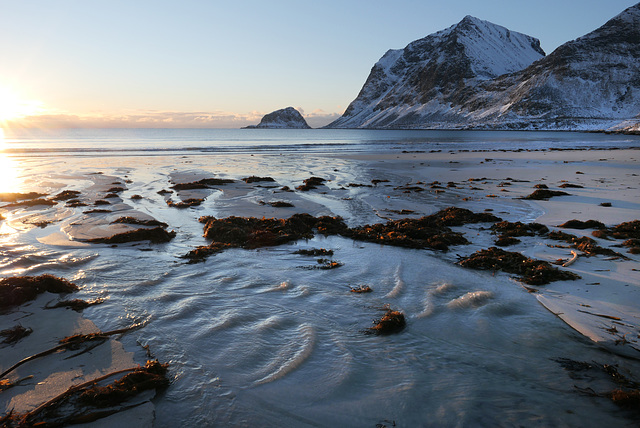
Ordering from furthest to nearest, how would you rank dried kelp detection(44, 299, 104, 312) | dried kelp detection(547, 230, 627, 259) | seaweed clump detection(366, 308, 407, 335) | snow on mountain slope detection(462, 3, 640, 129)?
snow on mountain slope detection(462, 3, 640, 129) → dried kelp detection(547, 230, 627, 259) → dried kelp detection(44, 299, 104, 312) → seaweed clump detection(366, 308, 407, 335)

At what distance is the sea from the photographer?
325 cm

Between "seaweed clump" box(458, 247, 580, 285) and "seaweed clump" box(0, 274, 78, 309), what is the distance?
6.98 metres

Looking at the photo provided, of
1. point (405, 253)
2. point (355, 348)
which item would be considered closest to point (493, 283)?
point (405, 253)

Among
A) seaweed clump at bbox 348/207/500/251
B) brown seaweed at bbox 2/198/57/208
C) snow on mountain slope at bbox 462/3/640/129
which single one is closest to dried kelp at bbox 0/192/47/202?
brown seaweed at bbox 2/198/57/208

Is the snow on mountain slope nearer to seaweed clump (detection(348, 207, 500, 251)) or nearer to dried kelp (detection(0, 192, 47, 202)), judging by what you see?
seaweed clump (detection(348, 207, 500, 251))

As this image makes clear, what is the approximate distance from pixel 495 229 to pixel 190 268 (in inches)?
295

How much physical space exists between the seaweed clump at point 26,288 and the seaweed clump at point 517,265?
6.98 metres

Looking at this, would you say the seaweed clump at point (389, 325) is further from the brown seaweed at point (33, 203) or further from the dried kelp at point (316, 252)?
the brown seaweed at point (33, 203)

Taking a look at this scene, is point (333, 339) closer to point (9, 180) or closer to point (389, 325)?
point (389, 325)

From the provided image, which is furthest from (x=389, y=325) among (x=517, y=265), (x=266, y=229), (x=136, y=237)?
(x=136, y=237)

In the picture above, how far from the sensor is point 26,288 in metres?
5.20

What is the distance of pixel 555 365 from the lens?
152 inches

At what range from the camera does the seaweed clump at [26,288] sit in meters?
5.02

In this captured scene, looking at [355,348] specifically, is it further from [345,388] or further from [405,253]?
[405,253]
